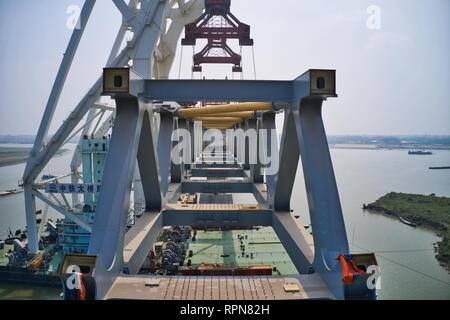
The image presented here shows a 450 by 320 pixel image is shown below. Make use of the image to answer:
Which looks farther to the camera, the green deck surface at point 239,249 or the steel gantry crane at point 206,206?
the green deck surface at point 239,249

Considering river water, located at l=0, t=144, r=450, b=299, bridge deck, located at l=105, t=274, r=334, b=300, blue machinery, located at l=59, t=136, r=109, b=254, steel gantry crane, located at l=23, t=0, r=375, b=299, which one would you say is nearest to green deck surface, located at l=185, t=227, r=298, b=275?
river water, located at l=0, t=144, r=450, b=299

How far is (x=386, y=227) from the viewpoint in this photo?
2808 cm

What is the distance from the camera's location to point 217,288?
12.1 ft

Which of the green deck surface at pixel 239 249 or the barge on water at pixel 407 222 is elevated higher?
the green deck surface at pixel 239 249

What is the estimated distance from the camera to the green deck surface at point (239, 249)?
58.7 feet

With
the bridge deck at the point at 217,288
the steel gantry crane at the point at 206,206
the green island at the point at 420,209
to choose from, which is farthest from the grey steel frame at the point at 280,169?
the green island at the point at 420,209

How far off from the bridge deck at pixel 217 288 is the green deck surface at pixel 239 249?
13002 mm

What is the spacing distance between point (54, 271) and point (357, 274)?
18.1 meters

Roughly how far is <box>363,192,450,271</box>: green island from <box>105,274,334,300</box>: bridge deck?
2494 cm

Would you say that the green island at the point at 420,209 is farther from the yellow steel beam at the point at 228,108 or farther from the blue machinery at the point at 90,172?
the blue machinery at the point at 90,172

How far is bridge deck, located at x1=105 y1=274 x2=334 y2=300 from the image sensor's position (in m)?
3.51

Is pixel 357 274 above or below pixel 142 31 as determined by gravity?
below
